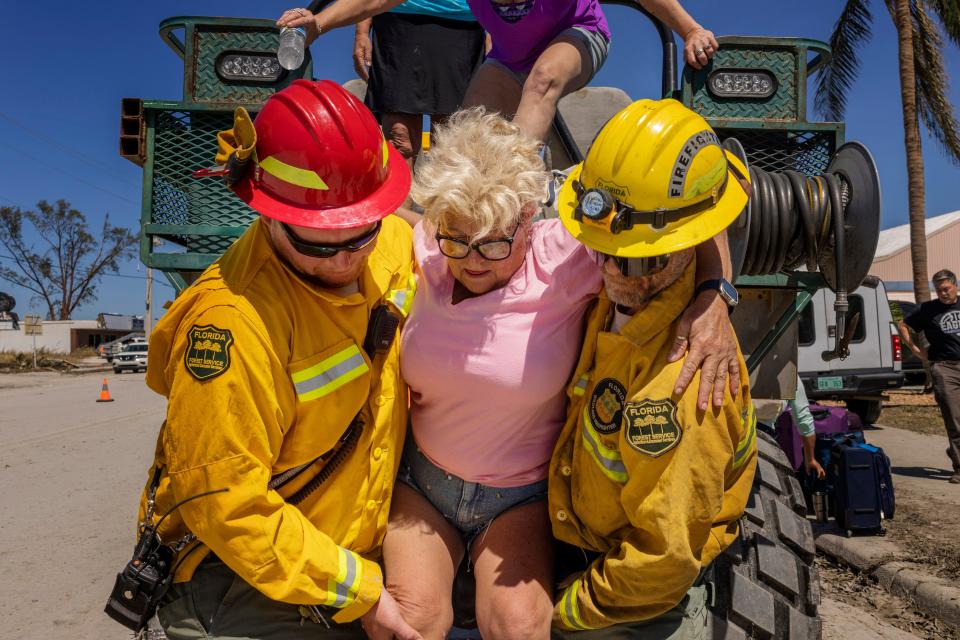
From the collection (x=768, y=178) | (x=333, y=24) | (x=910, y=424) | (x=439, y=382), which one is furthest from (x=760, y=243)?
(x=910, y=424)

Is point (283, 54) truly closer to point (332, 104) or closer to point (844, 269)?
point (332, 104)

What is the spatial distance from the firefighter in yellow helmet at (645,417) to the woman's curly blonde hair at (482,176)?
0.47 feet

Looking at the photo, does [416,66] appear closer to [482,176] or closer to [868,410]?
[482,176]

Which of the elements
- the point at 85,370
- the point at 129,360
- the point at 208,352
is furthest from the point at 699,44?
the point at 85,370

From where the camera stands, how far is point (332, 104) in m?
1.90

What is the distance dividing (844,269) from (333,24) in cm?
196

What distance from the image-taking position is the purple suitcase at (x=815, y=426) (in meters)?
6.00

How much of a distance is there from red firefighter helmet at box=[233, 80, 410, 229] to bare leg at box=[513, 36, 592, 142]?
2.91 feet

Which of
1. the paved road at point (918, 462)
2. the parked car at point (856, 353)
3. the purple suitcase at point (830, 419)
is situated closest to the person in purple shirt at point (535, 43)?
the purple suitcase at point (830, 419)

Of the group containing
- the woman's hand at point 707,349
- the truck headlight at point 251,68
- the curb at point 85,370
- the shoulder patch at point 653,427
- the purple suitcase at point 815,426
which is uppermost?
the truck headlight at point 251,68

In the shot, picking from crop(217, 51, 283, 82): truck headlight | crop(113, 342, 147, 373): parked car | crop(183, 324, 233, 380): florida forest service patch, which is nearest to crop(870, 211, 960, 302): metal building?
crop(113, 342, 147, 373): parked car

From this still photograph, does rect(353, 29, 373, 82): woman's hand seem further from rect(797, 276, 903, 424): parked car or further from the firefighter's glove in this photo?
rect(797, 276, 903, 424): parked car

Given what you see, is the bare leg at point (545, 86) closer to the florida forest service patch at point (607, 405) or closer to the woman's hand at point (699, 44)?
the woman's hand at point (699, 44)

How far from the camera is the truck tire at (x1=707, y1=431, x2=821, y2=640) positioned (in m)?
2.25
